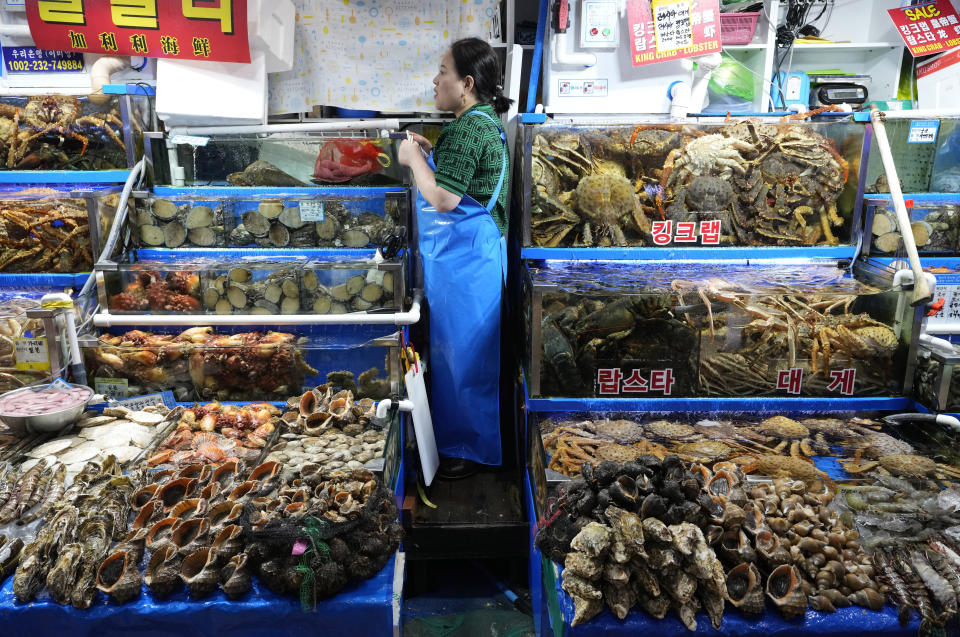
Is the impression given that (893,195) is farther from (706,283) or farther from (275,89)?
(275,89)

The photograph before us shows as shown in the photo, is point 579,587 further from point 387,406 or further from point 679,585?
point 387,406

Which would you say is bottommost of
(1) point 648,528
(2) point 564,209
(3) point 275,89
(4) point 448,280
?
(1) point 648,528

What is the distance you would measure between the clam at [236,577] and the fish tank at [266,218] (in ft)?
5.45

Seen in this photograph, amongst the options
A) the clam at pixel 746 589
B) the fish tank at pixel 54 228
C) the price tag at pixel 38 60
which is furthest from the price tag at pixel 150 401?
the clam at pixel 746 589

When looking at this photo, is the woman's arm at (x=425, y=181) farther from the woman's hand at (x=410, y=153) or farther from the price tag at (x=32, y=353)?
the price tag at (x=32, y=353)

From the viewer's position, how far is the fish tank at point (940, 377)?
2420 millimetres

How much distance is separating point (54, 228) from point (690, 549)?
287 centimetres

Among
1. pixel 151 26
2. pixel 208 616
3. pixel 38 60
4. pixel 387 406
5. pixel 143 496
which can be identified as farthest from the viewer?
pixel 38 60

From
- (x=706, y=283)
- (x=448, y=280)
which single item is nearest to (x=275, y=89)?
(x=448, y=280)

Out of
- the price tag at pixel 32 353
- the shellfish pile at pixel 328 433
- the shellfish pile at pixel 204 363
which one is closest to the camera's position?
the shellfish pile at pixel 328 433

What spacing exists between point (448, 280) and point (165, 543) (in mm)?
1661

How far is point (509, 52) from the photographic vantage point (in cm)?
369

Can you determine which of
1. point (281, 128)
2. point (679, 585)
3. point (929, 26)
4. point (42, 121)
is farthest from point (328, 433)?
point (929, 26)

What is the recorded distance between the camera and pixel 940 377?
7.98ft
